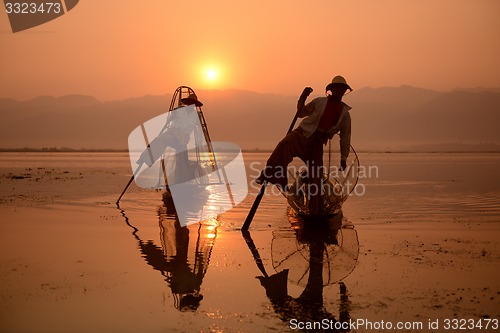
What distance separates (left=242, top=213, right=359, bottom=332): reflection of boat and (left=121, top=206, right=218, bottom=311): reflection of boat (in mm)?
815

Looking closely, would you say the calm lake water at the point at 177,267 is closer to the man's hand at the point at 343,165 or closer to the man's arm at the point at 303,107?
the man's hand at the point at 343,165

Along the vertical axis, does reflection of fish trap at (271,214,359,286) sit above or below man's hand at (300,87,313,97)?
below

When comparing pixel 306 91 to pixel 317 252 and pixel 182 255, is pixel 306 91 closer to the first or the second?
pixel 317 252

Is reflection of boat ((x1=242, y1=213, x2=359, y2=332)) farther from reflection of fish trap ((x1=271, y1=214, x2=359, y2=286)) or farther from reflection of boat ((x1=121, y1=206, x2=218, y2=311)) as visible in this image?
reflection of boat ((x1=121, y1=206, x2=218, y2=311))

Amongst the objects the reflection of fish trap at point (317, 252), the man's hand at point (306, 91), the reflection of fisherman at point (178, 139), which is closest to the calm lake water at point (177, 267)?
the reflection of fish trap at point (317, 252)

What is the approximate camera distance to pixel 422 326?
17.5ft

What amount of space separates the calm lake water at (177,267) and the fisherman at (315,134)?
119 cm

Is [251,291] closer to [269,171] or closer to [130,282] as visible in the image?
[130,282]

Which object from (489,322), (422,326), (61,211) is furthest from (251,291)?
(61,211)

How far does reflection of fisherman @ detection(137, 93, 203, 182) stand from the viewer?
1616cm

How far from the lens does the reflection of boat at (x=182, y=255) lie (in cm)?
645

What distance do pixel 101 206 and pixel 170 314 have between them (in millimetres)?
10188

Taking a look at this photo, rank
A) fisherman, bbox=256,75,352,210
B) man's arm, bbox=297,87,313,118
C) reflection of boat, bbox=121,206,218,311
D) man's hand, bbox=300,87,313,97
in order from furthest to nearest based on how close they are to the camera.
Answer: man's hand, bbox=300,87,313,97, man's arm, bbox=297,87,313,118, fisherman, bbox=256,75,352,210, reflection of boat, bbox=121,206,218,311

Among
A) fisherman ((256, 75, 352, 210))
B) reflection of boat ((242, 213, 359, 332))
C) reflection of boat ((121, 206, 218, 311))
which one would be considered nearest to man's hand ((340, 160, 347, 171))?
fisherman ((256, 75, 352, 210))
